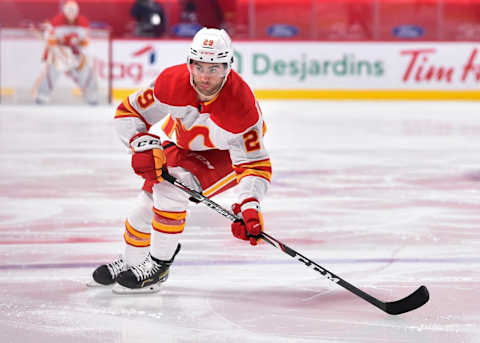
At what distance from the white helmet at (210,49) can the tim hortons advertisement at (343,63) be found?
8495 millimetres

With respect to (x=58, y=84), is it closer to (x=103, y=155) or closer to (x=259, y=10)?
(x=259, y=10)

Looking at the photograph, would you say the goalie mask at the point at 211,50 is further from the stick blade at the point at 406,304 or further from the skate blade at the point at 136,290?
the stick blade at the point at 406,304

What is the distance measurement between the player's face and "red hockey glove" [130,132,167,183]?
0.20 m

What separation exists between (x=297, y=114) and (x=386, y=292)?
22.1ft

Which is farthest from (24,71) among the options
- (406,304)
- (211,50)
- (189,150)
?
(406,304)

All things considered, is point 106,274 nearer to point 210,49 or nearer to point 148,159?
point 148,159

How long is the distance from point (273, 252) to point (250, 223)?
0.78m

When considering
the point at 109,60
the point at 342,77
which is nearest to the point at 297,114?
the point at 342,77

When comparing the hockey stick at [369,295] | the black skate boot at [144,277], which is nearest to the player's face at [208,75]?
the hockey stick at [369,295]

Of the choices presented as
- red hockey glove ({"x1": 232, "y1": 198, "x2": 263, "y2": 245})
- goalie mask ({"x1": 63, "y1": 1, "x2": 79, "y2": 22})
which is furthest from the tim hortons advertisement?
red hockey glove ({"x1": 232, "y1": 198, "x2": 263, "y2": 245})

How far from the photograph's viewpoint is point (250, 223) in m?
2.36

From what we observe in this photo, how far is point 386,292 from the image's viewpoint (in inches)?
102

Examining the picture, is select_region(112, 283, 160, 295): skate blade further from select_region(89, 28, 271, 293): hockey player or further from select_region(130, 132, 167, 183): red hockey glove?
select_region(130, 132, 167, 183): red hockey glove

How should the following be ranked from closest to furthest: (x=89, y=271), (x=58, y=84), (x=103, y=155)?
(x=89, y=271) < (x=103, y=155) < (x=58, y=84)
